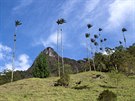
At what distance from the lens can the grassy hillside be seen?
189ft

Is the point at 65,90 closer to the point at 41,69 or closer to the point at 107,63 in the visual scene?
the point at 41,69

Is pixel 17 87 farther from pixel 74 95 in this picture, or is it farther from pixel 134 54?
pixel 134 54

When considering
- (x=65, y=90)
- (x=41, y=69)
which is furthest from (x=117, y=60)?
(x=65, y=90)

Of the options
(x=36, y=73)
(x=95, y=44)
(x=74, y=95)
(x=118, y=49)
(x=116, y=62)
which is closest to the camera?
(x=74, y=95)

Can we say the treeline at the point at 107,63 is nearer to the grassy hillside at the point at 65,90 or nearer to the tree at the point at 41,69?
the tree at the point at 41,69

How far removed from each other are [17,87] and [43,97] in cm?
2488

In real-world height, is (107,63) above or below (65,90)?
above

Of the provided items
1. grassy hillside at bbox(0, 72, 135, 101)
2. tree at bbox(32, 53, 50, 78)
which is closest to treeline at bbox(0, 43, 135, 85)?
tree at bbox(32, 53, 50, 78)

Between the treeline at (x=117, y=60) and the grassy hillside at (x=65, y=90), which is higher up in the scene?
the treeline at (x=117, y=60)

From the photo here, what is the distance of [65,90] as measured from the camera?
71000 millimetres

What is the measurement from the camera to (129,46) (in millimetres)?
148375

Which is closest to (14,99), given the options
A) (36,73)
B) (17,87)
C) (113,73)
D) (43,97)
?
(43,97)

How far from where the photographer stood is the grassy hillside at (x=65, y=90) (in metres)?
57.5

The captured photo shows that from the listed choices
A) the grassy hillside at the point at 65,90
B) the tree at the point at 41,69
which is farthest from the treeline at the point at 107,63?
the grassy hillside at the point at 65,90
